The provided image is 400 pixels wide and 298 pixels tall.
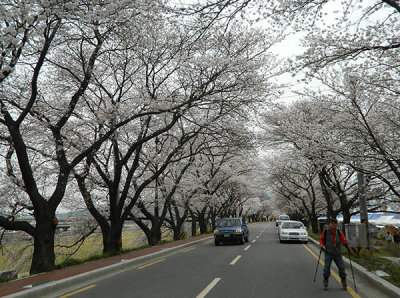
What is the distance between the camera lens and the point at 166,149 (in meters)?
24.4

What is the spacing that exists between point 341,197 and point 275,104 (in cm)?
972

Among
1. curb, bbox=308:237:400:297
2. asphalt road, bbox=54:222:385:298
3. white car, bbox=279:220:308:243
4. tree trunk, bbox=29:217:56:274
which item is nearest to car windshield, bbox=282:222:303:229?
white car, bbox=279:220:308:243

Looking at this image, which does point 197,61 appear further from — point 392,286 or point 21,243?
point 21,243

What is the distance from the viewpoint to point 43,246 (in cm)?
1080

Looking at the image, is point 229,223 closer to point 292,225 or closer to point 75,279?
point 292,225

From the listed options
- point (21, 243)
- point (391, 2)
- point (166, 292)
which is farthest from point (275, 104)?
point (21, 243)

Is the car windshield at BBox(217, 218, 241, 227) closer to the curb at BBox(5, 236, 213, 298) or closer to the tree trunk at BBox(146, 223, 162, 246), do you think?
the tree trunk at BBox(146, 223, 162, 246)

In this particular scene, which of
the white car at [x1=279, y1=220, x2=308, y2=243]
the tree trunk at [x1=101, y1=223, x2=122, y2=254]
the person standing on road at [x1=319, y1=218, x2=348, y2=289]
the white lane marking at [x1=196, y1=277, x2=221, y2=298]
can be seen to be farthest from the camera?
the white car at [x1=279, y1=220, x2=308, y2=243]

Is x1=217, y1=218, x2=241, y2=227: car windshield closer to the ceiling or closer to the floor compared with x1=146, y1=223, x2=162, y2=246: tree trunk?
closer to the ceiling

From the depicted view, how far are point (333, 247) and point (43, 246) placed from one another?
9347mm

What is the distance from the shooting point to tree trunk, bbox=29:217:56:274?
1046 centimetres

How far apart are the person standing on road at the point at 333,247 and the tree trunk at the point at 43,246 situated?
859 centimetres

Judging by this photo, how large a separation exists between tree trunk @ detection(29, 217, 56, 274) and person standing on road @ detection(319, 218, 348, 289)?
859 centimetres

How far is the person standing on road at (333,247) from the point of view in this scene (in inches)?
288
